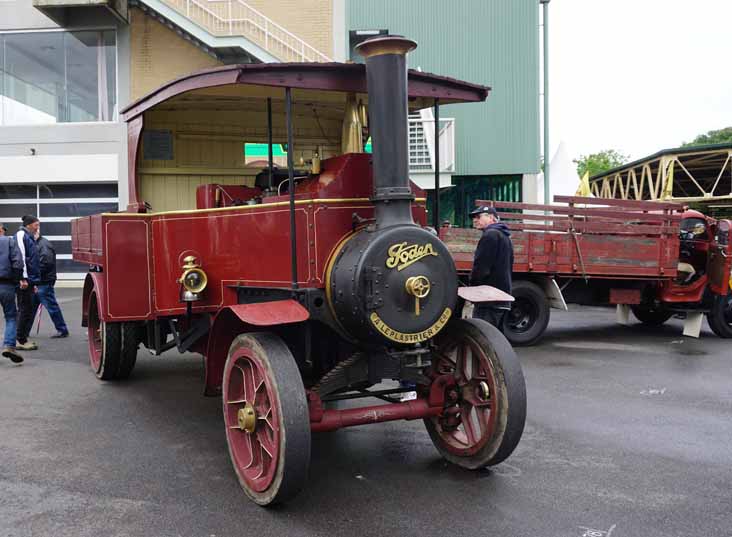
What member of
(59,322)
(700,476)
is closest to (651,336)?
(700,476)

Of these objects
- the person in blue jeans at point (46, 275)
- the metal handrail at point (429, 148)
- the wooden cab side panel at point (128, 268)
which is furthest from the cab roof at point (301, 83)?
the metal handrail at point (429, 148)

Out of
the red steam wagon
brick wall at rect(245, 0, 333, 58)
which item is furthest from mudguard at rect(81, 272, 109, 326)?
brick wall at rect(245, 0, 333, 58)

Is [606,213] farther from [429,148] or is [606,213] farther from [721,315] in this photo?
[429,148]

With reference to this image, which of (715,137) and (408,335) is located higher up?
(715,137)

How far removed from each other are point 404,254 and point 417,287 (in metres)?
0.20

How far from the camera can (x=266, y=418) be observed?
388cm

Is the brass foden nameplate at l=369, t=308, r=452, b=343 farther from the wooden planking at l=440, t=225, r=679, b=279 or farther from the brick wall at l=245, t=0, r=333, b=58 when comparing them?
the brick wall at l=245, t=0, r=333, b=58

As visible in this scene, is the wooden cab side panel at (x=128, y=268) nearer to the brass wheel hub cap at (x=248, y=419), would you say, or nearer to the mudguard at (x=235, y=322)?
the mudguard at (x=235, y=322)

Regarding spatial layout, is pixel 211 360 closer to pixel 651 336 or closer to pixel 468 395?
pixel 468 395

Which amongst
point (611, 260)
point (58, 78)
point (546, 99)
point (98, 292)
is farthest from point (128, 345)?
point (546, 99)

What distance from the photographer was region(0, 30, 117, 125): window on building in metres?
16.7

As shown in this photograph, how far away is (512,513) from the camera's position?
12.3 ft

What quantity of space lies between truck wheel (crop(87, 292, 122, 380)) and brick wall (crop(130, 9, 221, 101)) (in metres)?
10.3

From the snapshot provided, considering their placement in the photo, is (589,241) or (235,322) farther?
(589,241)
